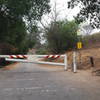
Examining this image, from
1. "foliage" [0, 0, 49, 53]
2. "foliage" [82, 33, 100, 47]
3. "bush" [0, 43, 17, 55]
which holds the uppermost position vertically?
"foliage" [0, 0, 49, 53]

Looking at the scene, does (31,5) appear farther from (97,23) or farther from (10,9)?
(97,23)

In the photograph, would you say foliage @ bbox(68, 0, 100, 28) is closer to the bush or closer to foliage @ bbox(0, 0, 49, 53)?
foliage @ bbox(0, 0, 49, 53)

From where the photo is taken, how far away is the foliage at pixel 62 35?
1353 inches

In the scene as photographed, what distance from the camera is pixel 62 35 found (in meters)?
34.2

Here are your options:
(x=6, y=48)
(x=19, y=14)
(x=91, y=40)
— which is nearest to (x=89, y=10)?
(x=19, y=14)

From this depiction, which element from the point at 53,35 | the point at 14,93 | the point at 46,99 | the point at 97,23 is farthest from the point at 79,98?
the point at 53,35

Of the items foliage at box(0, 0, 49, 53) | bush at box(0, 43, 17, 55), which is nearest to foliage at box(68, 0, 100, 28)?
foliage at box(0, 0, 49, 53)

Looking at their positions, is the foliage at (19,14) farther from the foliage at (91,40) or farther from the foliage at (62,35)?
the foliage at (91,40)

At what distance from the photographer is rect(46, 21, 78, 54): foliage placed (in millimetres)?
34375

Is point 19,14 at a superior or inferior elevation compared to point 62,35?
superior

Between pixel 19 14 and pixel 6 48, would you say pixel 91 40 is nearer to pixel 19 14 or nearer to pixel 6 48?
pixel 6 48

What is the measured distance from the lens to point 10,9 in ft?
72.1

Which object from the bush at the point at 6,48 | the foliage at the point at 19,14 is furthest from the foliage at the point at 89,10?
the bush at the point at 6,48

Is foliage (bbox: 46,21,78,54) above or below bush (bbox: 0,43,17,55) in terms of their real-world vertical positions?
above
